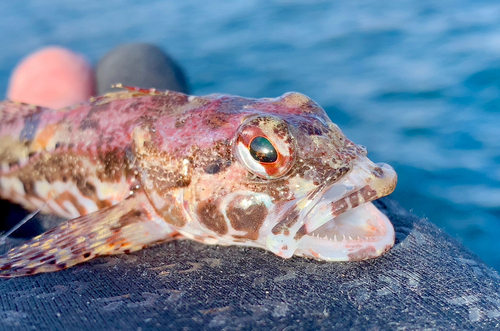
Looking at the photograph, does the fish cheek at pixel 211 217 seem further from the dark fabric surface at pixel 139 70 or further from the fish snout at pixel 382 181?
the dark fabric surface at pixel 139 70

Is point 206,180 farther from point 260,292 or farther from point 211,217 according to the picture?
point 260,292

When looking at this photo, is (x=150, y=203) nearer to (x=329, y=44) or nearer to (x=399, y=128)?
(x=399, y=128)

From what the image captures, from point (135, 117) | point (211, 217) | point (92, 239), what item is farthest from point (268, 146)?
point (92, 239)

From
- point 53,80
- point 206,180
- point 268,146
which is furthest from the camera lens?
point 53,80

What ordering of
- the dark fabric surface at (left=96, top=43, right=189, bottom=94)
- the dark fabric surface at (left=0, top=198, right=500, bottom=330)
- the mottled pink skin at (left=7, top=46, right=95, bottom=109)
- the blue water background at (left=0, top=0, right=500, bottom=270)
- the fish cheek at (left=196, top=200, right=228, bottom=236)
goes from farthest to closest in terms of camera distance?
the blue water background at (left=0, top=0, right=500, bottom=270)
the mottled pink skin at (left=7, top=46, right=95, bottom=109)
the dark fabric surface at (left=96, top=43, right=189, bottom=94)
the fish cheek at (left=196, top=200, right=228, bottom=236)
the dark fabric surface at (left=0, top=198, right=500, bottom=330)

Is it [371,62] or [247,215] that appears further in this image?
[371,62]

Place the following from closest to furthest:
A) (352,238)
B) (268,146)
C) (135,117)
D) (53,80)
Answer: (268,146) → (352,238) → (135,117) → (53,80)

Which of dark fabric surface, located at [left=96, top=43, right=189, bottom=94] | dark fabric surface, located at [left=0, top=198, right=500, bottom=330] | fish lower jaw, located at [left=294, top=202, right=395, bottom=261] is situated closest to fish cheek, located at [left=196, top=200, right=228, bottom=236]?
dark fabric surface, located at [left=0, top=198, right=500, bottom=330]

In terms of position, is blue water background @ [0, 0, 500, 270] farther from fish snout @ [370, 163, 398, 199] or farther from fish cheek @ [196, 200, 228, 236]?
fish cheek @ [196, 200, 228, 236]
